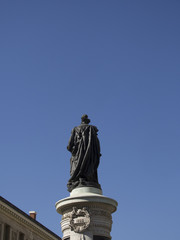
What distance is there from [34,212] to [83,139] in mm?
43140

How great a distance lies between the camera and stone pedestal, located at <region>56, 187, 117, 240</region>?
57.4 feet

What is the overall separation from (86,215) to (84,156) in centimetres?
224

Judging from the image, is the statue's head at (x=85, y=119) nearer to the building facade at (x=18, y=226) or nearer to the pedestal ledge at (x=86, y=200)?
the pedestal ledge at (x=86, y=200)

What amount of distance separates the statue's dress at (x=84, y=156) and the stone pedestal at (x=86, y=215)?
567mm

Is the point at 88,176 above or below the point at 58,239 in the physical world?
below

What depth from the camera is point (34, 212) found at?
6081 centimetres

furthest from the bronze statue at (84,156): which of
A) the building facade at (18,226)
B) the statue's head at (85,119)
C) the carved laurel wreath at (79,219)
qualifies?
the building facade at (18,226)

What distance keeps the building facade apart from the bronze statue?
32.8m

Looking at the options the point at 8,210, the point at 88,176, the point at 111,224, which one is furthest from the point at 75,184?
the point at 8,210

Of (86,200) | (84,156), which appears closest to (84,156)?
(84,156)

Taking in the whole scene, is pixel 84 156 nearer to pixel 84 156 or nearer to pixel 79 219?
pixel 84 156

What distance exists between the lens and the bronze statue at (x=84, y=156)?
18.7 metres

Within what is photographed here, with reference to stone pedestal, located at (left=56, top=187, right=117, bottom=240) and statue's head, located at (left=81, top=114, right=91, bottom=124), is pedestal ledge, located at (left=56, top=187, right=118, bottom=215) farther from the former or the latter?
statue's head, located at (left=81, top=114, right=91, bottom=124)

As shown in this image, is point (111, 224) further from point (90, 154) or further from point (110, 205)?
point (90, 154)
